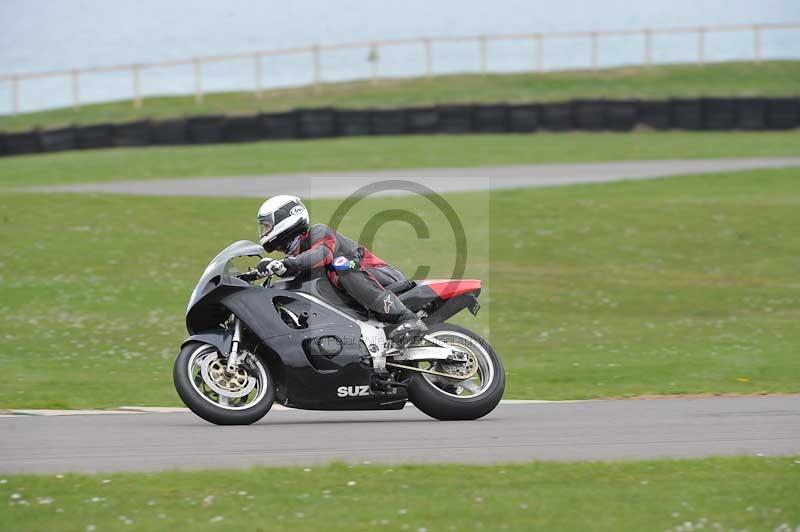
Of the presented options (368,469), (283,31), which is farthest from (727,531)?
(283,31)

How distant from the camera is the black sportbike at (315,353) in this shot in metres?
9.55

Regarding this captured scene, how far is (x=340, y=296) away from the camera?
1009cm

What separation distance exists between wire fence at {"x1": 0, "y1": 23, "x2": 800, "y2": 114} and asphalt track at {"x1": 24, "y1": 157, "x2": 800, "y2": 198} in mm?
17994

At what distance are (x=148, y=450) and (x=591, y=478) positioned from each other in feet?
9.67

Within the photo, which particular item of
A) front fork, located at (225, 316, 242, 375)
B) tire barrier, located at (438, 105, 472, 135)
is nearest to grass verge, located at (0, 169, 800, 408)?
front fork, located at (225, 316, 242, 375)

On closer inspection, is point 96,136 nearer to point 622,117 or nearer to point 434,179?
point 434,179

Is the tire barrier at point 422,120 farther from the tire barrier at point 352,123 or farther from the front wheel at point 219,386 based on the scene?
the front wheel at point 219,386

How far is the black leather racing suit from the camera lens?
974cm

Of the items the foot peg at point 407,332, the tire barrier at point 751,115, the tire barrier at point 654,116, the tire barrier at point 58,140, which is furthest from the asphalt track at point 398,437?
the tire barrier at point 751,115

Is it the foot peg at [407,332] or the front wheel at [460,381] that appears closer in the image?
the foot peg at [407,332]

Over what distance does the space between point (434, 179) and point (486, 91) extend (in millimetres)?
16668

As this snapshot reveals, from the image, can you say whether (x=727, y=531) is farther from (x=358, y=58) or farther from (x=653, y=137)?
(x=358, y=58)

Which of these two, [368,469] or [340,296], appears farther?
[340,296]

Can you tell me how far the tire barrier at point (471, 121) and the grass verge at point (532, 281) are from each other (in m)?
9.12
